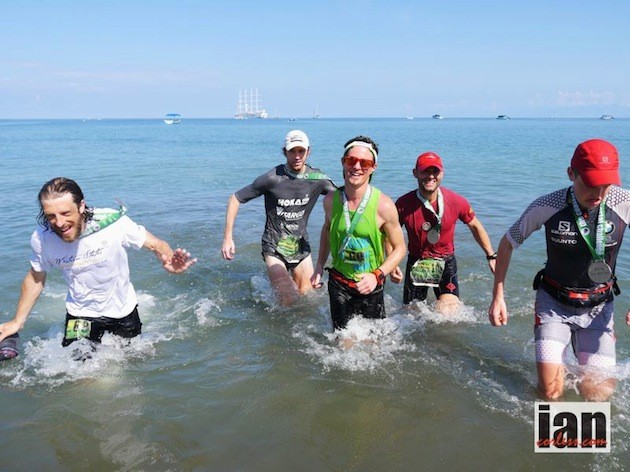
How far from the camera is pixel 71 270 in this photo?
445cm

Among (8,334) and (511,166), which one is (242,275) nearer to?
(8,334)

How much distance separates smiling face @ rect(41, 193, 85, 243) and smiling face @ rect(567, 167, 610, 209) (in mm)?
4042

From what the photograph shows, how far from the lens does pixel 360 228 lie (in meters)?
4.77

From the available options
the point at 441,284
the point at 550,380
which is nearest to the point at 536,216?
the point at 550,380

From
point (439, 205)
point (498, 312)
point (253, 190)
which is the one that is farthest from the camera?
point (253, 190)

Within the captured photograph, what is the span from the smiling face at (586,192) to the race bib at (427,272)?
2236 millimetres

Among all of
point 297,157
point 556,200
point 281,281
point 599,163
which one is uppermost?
point 297,157

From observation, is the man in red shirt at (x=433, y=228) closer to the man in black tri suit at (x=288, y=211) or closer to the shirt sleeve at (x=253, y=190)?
the man in black tri suit at (x=288, y=211)

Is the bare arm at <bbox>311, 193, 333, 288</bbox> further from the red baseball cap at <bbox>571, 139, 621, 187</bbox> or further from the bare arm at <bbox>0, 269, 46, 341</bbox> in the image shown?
the bare arm at <bbox>0, 269, 46, 341</bbox>

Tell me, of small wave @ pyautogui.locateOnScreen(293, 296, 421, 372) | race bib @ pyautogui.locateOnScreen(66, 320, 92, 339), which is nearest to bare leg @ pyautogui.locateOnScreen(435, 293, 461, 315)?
small wave @ pyautogui.locateOnScreen(293, 296, 421, 372)

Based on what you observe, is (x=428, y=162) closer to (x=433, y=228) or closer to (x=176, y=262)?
(x=433, y=228)

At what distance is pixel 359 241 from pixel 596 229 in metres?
2.02

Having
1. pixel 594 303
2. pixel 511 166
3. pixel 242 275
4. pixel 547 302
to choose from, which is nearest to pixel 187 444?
pixel 547 302

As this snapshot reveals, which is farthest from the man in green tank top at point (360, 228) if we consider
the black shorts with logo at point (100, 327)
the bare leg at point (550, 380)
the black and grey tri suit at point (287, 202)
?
the black shorts with logo at point (100, 327)
